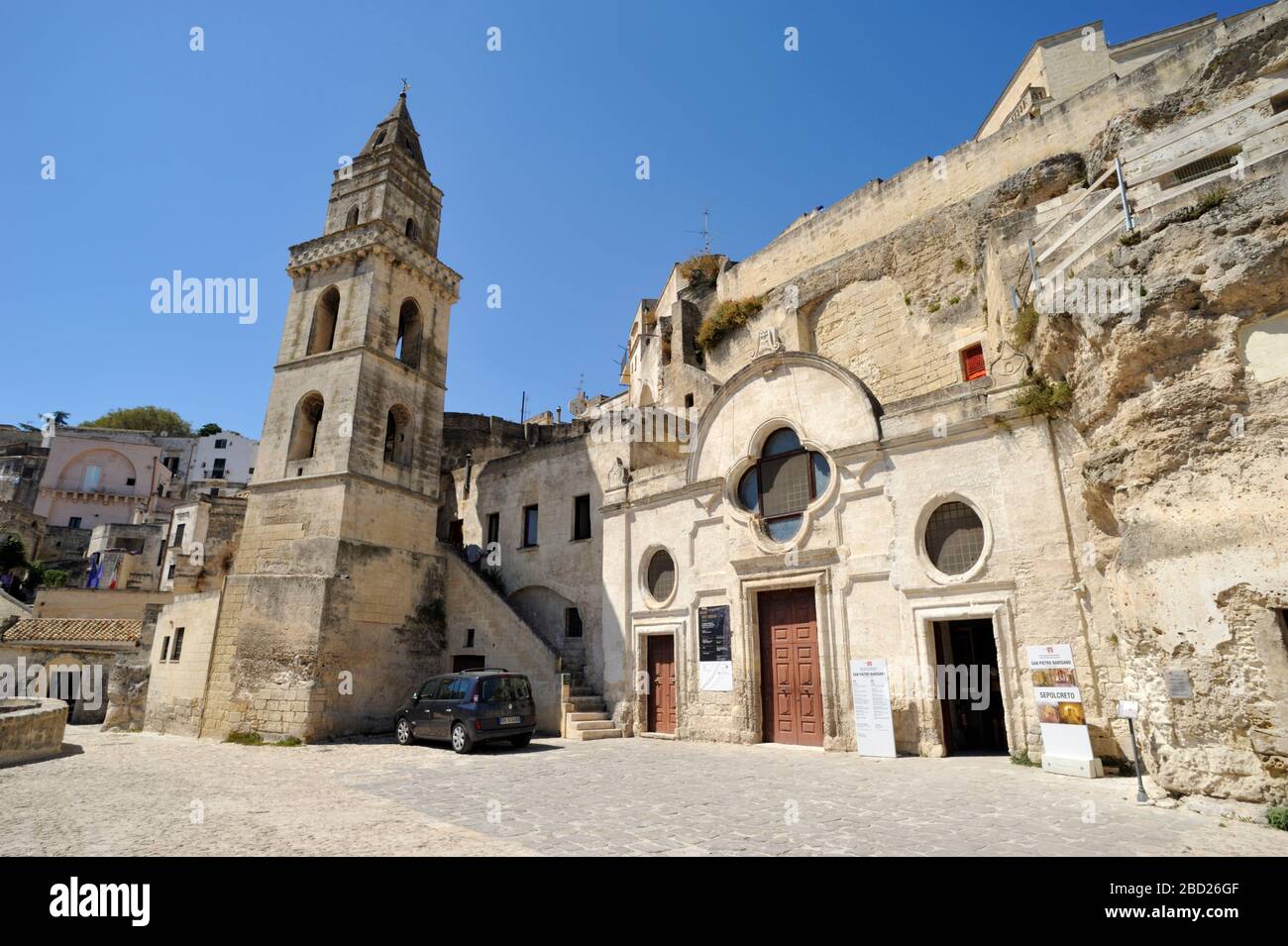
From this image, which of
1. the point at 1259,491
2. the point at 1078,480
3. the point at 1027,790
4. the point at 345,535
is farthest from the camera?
the point at 345,535

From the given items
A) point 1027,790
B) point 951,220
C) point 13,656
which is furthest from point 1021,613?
point 13,656

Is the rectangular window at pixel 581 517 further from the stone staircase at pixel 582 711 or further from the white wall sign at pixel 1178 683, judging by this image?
the white wall sign at pixel 1178 683

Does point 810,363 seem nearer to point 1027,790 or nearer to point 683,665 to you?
point 683,665

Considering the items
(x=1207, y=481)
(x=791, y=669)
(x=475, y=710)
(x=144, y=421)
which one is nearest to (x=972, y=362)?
(x=791, y=669)

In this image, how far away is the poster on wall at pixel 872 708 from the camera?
37.4ft

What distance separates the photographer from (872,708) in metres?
11.7

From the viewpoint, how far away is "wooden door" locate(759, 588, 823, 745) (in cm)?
1298

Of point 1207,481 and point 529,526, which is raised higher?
point 529,526

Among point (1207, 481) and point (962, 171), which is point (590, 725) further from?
point (962, 171)

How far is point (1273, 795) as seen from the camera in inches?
252

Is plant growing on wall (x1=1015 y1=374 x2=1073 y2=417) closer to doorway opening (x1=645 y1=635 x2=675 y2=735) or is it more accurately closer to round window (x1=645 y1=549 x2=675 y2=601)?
round window (x1=645 y1=549 x2=675 y2=601)

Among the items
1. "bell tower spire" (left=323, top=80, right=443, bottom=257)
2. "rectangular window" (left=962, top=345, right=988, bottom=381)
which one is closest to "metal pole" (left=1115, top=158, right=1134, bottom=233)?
"rectangular window" (left=962, top=345, right=988, bottom=381)

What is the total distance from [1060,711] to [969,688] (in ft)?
7.92
